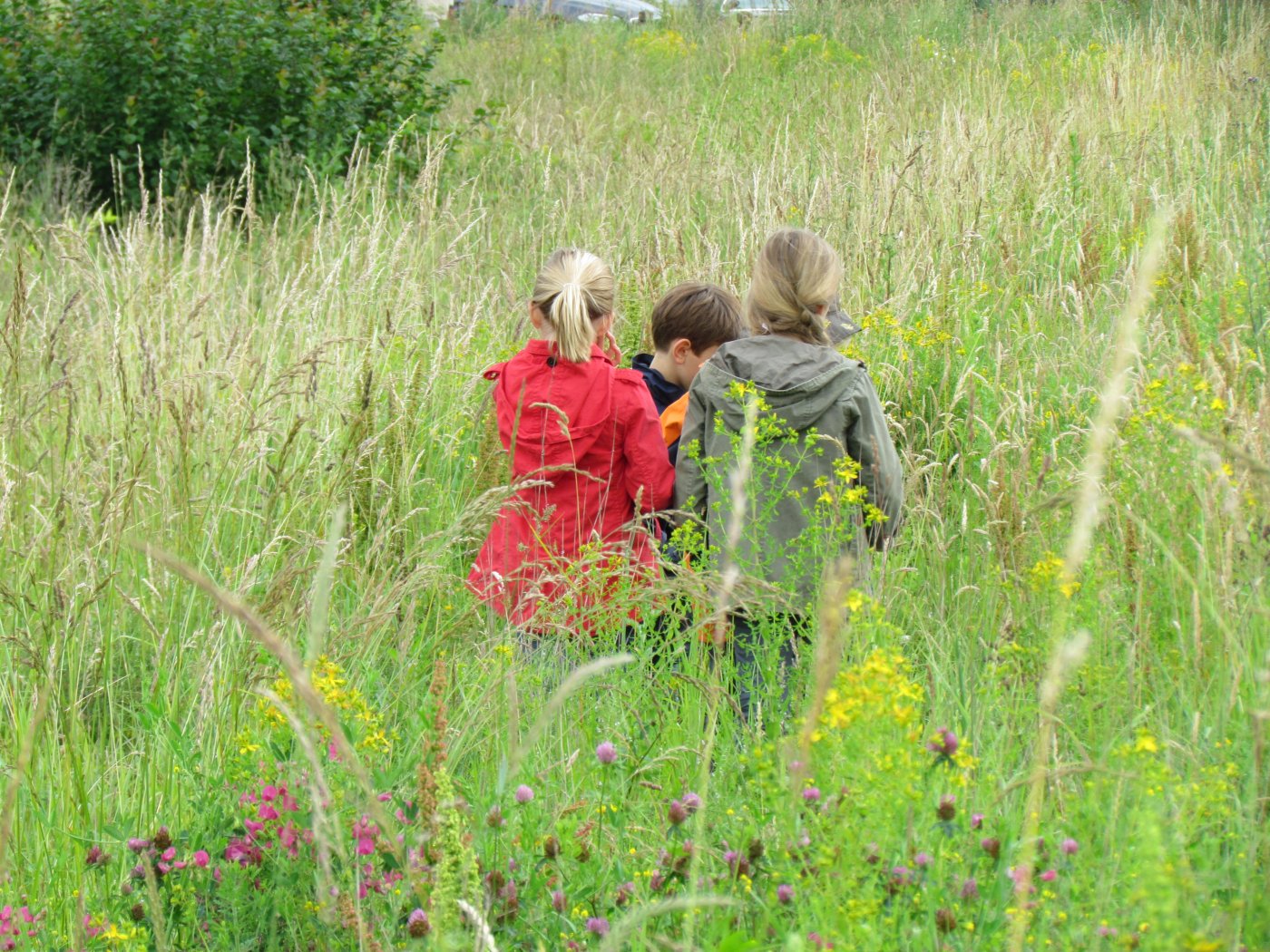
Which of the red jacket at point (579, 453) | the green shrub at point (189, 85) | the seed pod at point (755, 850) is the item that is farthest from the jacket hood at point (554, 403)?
the green shrub at point (189, 85)

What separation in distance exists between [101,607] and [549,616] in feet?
3.29

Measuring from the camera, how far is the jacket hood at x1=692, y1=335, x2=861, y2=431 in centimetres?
287

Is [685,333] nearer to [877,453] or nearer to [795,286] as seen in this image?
[795,286]

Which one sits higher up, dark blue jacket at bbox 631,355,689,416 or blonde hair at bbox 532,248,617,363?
blonde hair at bbox 532,248,617,363

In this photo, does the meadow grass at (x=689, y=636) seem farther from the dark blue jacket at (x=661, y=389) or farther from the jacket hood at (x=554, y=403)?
the dark blue jacket at (x=661, y=389)

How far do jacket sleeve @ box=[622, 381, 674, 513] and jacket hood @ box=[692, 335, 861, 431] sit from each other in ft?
0.85

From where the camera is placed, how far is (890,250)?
454cm

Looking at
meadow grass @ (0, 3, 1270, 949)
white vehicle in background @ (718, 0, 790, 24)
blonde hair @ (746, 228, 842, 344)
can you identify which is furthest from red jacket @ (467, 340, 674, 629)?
white vehicle in background @ (718, 0, 790, 24)

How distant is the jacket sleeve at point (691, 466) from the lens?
299cm

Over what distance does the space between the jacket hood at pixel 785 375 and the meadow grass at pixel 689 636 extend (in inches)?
15.9

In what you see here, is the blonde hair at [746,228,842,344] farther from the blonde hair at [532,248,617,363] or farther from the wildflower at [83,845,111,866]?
the wildflower at [83,845,111,866]

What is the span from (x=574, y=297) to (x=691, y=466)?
21.3 inches

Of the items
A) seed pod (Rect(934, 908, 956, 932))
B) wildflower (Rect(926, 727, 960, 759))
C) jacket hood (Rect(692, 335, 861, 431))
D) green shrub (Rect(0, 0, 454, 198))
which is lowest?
seed pod (Rect(934, 908, 956, 932))

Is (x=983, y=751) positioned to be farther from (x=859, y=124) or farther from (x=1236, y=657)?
(x=859, y=124)
